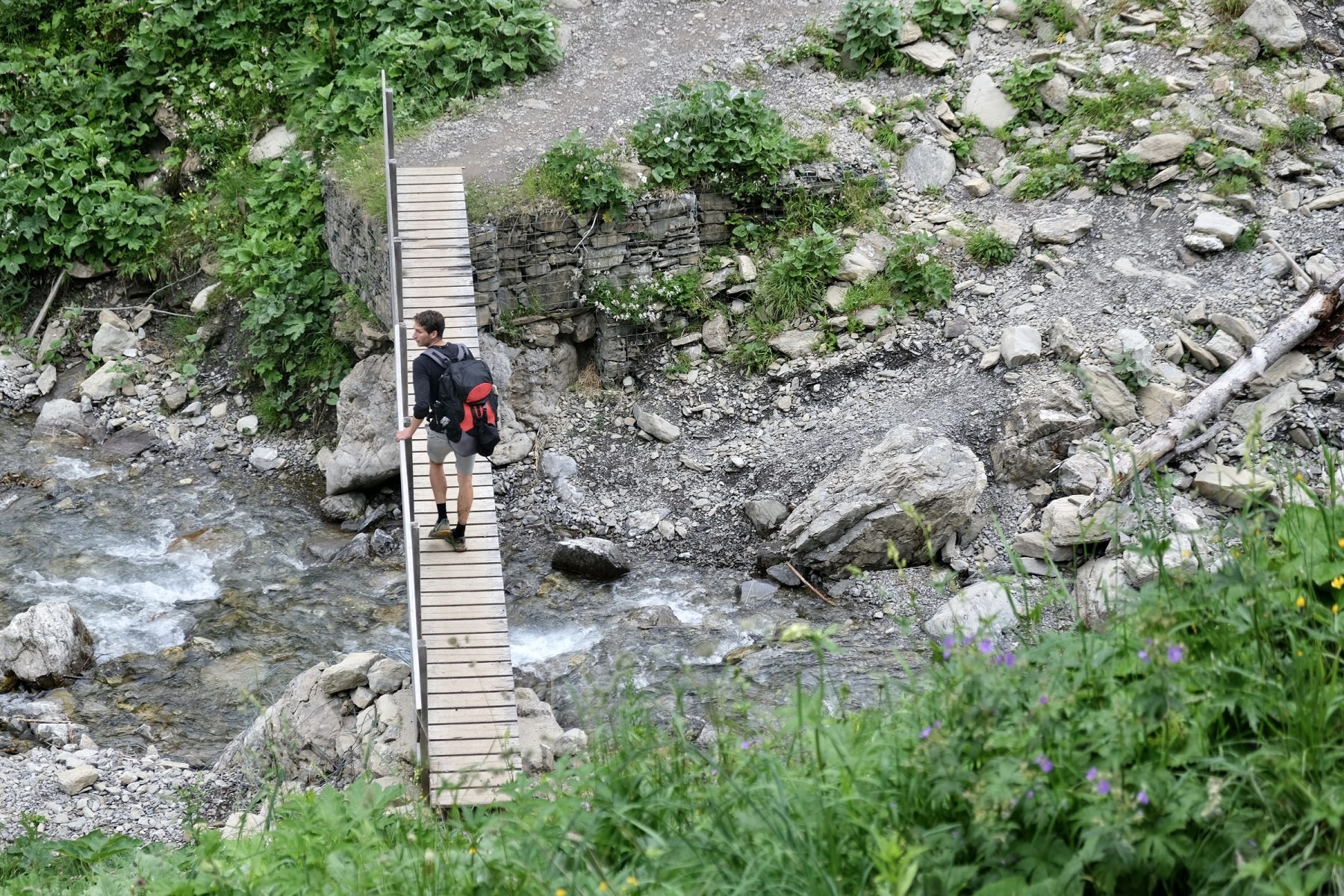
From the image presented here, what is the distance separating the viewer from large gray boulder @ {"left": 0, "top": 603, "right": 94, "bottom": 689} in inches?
365

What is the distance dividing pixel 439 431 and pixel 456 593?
1.13 meters

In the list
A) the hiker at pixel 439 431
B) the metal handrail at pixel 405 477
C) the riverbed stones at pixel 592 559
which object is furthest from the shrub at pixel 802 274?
the hiker at pixel 439 431

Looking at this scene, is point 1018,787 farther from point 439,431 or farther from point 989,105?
point 989,105

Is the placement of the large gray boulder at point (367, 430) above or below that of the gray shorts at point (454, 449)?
below

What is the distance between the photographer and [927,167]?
12727 millimetres

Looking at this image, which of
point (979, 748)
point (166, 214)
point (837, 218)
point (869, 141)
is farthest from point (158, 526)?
point (979, 748)

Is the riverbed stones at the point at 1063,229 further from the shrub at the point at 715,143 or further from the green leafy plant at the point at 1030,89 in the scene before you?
the shrub at the point at 715,143

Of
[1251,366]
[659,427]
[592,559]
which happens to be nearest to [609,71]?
[659,427]

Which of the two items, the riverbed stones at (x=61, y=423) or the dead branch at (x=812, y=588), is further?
the riverbed stones at (x=61, y=423)

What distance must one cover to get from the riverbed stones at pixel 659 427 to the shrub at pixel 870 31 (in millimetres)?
5073

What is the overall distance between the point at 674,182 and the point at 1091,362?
14.7 ft

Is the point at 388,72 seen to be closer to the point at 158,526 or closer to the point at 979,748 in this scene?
the point at 158,526

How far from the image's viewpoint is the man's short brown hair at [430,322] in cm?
768

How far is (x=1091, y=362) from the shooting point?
34.0 feet
